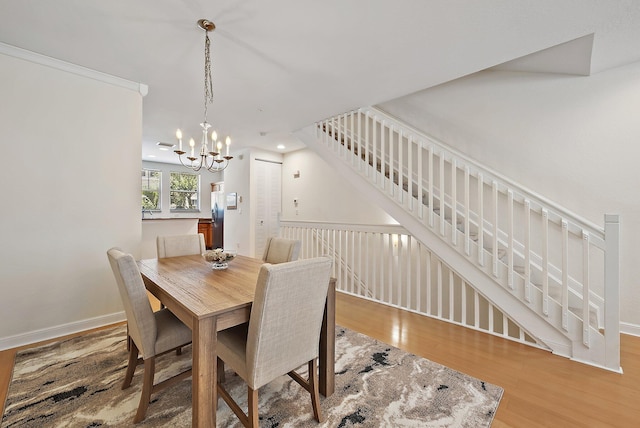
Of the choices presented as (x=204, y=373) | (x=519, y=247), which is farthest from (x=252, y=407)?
(x=519, y=247)

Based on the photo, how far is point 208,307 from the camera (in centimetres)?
125

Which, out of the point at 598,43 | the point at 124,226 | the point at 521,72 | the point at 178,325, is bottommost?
the point at 178,325

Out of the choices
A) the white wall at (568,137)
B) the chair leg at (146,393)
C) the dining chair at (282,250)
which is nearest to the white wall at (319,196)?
the white wall at (568,137)

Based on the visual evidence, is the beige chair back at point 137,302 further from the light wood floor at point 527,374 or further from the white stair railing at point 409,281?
the white stair railing at point 409,281

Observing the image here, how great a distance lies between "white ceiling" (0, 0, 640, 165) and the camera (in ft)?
5.91

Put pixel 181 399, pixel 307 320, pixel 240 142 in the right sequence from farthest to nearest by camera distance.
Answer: pixel 240 142, pixel 181 399, pixel 307 320

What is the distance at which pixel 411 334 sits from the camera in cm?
251

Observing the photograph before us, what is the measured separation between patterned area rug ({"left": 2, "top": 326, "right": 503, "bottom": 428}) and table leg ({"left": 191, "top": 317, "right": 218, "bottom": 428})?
0.35 m

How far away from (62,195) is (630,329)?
5.49 m

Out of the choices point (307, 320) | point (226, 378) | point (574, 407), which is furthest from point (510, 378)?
point (226, 378)

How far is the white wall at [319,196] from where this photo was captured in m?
4.72

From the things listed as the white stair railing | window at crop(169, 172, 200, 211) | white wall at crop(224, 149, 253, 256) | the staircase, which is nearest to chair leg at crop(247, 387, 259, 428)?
the white stair railing

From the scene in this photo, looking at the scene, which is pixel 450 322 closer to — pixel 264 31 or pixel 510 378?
pixel 510 378

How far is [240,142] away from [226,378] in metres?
4.41
